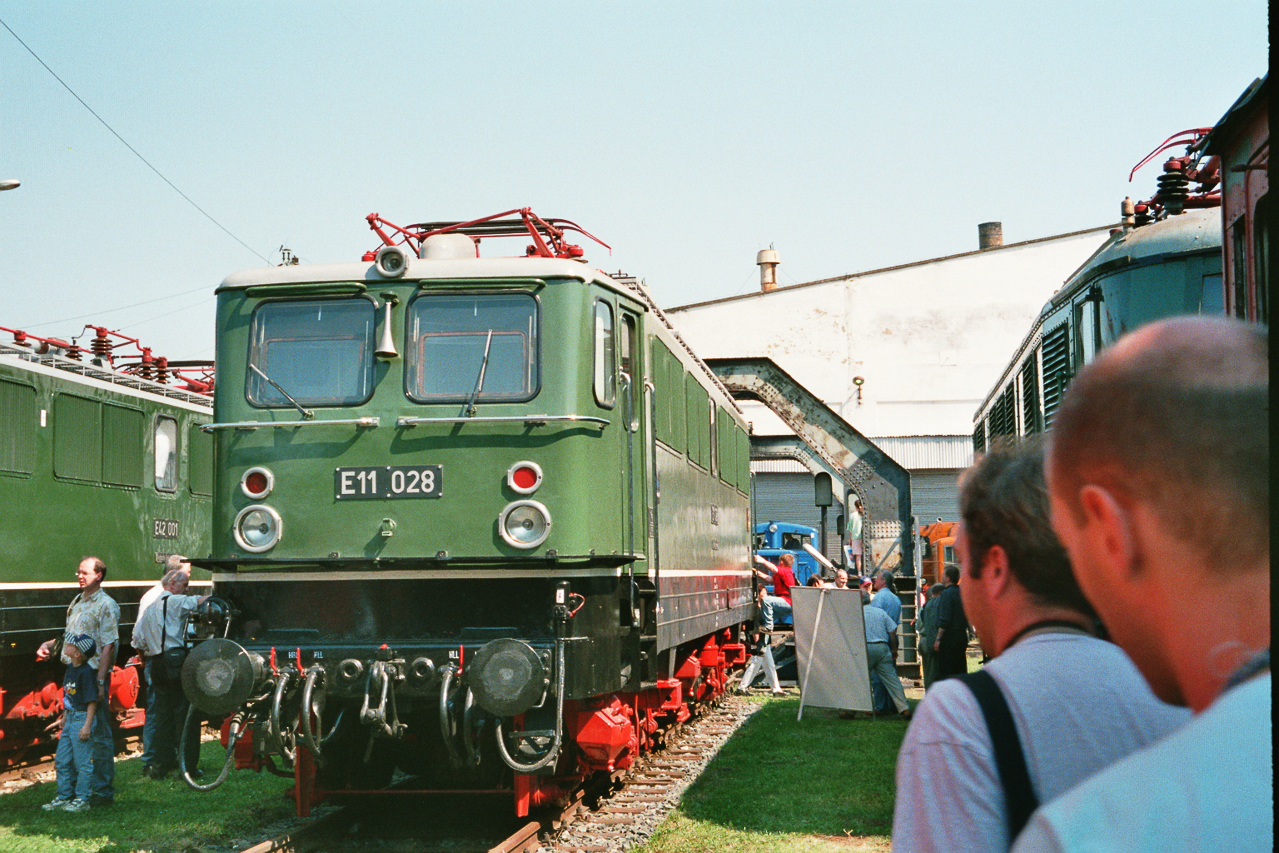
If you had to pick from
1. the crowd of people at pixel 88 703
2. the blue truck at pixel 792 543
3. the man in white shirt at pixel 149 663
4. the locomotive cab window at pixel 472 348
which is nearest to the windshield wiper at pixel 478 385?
the locomotive cab window at pixel 472 348

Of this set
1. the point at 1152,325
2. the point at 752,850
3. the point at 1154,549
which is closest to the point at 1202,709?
the point at 1154,549

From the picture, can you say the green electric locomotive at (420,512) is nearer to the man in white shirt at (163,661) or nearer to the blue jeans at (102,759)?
the blue jeans at (102,759)

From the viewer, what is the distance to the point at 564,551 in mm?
8203

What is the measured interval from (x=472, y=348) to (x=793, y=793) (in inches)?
188

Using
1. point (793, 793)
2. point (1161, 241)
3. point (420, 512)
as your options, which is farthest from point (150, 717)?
point (1161, 241)

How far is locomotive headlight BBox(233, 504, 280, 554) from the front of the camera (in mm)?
8414

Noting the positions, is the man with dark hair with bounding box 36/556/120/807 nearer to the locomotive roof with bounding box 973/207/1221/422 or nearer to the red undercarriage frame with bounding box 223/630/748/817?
the red undercarriage frame with bounding box 223/630/748/817

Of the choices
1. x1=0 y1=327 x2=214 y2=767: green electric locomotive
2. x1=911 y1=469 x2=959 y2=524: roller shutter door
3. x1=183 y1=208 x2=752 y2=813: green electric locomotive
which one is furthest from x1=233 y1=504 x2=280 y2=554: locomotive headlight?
x1=911 y1=469 x2=959 y2=524: roller shutter door

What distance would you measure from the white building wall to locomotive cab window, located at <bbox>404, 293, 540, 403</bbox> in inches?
1242

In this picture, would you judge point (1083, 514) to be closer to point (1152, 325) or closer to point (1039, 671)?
point (1152, 325)

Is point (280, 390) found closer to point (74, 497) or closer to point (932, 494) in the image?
point (74, 497)

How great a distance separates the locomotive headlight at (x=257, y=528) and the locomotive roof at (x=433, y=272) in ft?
5.16

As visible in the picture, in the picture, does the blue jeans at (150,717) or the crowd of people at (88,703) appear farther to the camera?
the blue jeans at (150,717)

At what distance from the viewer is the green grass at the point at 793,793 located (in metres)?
8.87
